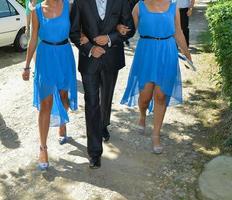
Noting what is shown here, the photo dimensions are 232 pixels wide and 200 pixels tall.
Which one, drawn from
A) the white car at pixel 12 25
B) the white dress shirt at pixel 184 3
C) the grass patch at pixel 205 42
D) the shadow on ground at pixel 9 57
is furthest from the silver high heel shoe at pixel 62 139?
the white car at pixel 12 25

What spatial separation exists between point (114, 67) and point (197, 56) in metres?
4.95

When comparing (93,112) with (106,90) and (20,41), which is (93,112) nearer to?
(106,90)

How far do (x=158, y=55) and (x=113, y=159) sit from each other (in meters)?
1.22

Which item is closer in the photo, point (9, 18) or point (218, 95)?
point (218, 95)

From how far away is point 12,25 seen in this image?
10.7 meters

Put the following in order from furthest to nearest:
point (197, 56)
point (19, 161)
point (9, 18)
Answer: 1. point (9, 18)
2. point (197, 56)
3. point (19, 161)

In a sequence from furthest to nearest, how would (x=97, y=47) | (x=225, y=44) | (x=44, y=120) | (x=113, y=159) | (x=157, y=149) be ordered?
(x=225, y=44)
(x=157, y=149)
(x=113, y=159)
(x=44, y=120)
(x=97, y=47)

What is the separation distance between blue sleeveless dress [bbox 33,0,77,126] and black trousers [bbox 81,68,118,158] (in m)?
0.22

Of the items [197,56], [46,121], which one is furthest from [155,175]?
[197,56]

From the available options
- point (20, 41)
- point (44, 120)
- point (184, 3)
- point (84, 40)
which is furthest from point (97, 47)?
point (20, 41)

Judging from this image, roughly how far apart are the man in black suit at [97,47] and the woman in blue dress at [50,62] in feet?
0.49

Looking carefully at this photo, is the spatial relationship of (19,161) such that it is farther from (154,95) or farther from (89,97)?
(154,95)

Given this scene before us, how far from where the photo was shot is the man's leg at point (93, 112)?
4.73m

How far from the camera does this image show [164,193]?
4590mm
